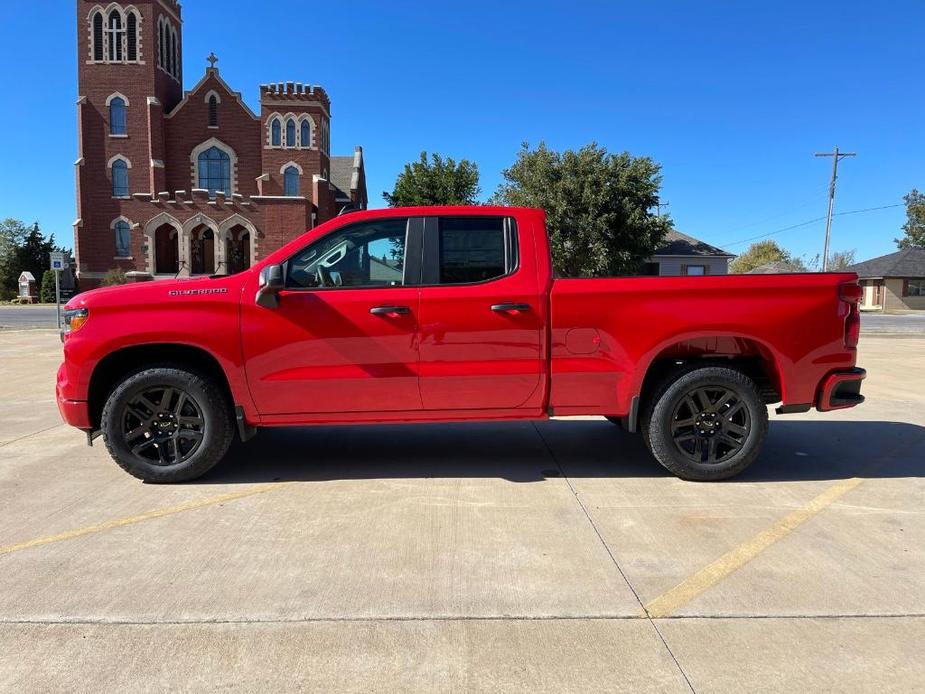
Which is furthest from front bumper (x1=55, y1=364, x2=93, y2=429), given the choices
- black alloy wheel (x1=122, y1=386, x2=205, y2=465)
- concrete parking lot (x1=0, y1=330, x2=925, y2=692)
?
concrete parking lot (x1=0, y1=330, x2=925, y2=692)

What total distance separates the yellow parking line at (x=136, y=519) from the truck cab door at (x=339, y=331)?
22.9 inches

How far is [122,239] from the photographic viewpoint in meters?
44.9

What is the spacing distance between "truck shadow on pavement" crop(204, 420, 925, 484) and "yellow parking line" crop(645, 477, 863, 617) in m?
0.63

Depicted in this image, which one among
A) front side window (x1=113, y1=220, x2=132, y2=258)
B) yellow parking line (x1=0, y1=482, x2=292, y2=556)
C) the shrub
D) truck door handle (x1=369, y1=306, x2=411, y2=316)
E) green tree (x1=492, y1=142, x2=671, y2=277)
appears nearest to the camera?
yellow parking line (x1=0, y1=482, x2=292, y2=556)

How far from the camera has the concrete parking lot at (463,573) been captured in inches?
104

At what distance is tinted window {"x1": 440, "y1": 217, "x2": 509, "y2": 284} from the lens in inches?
189

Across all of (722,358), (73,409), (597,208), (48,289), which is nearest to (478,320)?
(722,358)

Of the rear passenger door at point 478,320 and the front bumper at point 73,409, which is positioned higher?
the rear passenger door at point 478,320

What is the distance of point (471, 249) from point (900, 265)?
64910 millimetres

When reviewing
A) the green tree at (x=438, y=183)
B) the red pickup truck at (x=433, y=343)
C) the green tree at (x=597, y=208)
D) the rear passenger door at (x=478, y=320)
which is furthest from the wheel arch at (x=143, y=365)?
the green tree at (x=438, y=183)

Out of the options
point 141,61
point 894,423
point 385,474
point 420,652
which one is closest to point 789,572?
point 420,652

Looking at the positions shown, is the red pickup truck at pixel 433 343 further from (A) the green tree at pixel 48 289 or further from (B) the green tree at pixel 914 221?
(B) the green tree at pixel 914 221

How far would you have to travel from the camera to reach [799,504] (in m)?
4.54

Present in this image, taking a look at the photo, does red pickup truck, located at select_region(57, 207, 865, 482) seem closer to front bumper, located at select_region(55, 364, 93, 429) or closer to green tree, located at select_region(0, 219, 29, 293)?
front bumper, located at select_region(55, 364, 93, 429)
